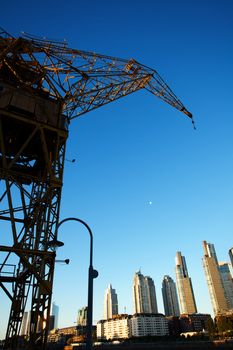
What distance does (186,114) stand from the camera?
132 feet

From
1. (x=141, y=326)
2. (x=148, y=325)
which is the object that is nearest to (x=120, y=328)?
(x=141, y=326)

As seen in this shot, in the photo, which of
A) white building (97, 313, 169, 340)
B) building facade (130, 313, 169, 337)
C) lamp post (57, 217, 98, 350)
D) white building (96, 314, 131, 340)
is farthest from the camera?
white building (96, 314, 131, 340)

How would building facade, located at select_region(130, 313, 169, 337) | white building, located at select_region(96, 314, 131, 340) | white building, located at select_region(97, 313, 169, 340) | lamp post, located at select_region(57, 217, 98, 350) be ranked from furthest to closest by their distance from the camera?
white building, located at select_region(96, 314, 131, 340)
white building, located at select_region(97, 313, 169, 340)
building facade, located at select_region(130, 313, 169, 337)
lamp post, located at select_region(57, 217, 98, 350)

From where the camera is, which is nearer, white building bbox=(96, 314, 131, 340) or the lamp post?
the lamp post

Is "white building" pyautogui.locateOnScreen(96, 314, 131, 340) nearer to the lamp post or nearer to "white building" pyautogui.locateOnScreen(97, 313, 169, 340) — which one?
"white building" pyautogui.locateOnScreen(97, 313, 169, 340)

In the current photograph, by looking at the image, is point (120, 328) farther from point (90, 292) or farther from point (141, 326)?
point (90, 292)

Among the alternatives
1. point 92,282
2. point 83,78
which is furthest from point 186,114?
point 92,282

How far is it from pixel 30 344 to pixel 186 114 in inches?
1343

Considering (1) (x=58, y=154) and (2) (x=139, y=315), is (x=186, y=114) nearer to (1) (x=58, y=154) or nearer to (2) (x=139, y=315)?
(1) (x=58, y=154)

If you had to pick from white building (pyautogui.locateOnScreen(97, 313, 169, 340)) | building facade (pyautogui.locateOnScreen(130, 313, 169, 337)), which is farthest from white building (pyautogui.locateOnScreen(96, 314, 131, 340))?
building facade (pyautogui.locateOnScreen(130, 313, 169, 337))

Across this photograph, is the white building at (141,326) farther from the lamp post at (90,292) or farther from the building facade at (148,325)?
the lamp post at (90,292)

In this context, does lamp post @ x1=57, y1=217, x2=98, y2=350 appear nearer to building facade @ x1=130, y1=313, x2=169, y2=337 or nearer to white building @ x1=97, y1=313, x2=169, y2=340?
white building @ x1=97, y1=313, x2=169, y2=340

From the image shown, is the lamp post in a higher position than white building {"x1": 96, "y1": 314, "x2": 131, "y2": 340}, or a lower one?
lower

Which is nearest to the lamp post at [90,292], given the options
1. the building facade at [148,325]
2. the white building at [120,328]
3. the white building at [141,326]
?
the white building at [141,326]
